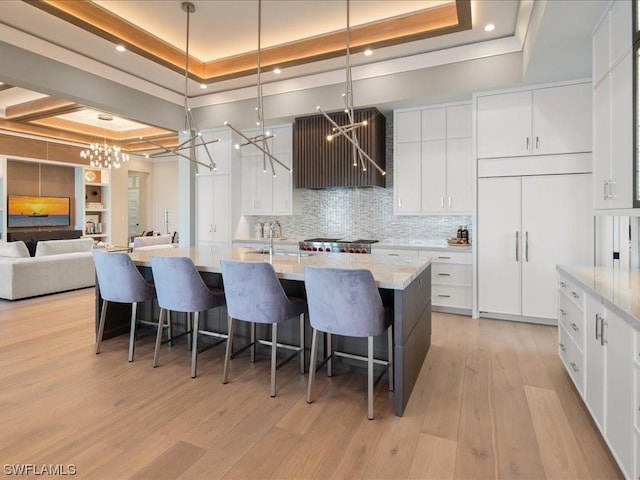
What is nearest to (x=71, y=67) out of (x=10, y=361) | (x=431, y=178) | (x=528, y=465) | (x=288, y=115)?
(x=288, y=115)

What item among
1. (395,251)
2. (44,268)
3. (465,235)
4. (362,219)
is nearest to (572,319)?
(465,235)

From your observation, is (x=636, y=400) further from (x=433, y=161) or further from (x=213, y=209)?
(x=213, y=209)

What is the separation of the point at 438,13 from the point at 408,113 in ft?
4.29

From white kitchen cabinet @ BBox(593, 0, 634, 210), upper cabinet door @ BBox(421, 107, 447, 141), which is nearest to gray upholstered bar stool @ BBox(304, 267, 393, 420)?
white kitchen cabinet @ BBox(593, 0, 634, 210)

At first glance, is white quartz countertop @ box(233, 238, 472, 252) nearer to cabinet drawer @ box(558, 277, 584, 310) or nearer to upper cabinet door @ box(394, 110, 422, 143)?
upper cabinet door @ box(394, 110, 422, 143)

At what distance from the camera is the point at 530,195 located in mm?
4266

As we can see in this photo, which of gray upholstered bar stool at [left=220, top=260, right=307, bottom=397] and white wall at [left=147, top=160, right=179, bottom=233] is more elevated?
white wall at [left=147, top=160, right=179, bottom=233]

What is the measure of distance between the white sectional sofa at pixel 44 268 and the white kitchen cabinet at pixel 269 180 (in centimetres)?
269

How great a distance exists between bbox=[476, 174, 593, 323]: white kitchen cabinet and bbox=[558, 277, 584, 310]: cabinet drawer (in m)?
1.44

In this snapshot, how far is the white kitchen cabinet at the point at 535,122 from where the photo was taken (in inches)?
158

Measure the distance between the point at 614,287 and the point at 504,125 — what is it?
107 inches

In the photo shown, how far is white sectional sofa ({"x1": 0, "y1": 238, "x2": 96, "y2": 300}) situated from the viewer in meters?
5.49

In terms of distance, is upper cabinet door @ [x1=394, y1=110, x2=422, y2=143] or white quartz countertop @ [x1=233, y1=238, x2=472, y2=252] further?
upper cabinet door @ [x1=394, y1=110, x2=422, y2=143]

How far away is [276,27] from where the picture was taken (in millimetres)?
4305
